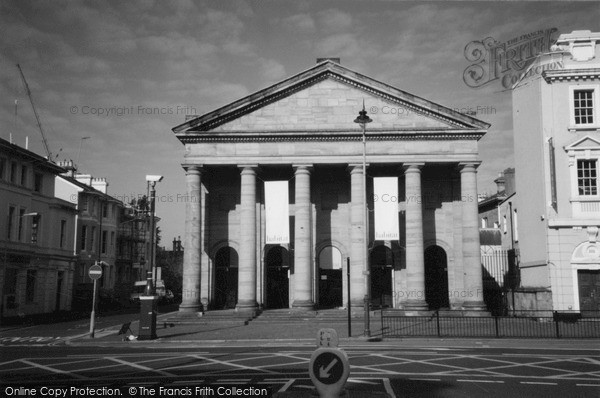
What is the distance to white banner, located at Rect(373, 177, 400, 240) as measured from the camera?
32.5 m

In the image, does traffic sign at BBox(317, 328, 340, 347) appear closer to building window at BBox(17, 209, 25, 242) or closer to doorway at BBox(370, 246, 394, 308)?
doorway at BBox(370, 246, 394, 308)

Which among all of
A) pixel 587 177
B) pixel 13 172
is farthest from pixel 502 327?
pixel 13 172

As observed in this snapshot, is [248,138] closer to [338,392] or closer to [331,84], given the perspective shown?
[331,84]

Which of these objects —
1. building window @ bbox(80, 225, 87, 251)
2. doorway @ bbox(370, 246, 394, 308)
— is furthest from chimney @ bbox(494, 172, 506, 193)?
building window @ bbox(80, 225, 87, 251)

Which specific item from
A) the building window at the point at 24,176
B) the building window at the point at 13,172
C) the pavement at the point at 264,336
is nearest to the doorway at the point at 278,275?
the pavement at the point at 264,336

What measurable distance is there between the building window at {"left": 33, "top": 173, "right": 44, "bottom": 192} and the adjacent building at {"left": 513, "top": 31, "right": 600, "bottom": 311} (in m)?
37.3

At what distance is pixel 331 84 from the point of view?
115ft

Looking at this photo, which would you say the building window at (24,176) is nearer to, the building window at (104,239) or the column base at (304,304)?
the building window at (104,239)

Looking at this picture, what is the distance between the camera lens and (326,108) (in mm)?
34719

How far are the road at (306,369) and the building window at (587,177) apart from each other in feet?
44.6

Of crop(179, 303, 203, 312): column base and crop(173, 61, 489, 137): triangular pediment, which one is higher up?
crop(173, 61, 489, 137): triangular pediment

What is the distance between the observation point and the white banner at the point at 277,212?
33031 mm

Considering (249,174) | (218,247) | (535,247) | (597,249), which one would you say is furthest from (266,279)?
(597,249)

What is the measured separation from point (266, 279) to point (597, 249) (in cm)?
2040
